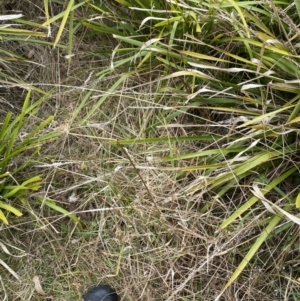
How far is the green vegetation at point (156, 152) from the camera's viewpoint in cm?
141

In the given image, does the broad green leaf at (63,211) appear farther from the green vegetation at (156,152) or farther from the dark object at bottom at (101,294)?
the dark object at bottom at (101,294)

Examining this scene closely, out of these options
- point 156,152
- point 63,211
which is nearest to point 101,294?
point 63,211

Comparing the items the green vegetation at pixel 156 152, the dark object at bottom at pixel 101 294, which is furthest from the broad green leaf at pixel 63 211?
the dark object at bottom at pixel 101 294

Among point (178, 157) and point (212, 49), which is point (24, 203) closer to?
point (178, 157)

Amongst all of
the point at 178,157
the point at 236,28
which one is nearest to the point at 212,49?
the point at 236,28

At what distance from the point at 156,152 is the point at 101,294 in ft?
1.43

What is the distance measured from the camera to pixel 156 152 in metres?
1.58

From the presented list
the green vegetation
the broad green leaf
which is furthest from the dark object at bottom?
the broad green leaf

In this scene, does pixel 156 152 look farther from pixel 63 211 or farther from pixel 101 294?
pixel 101 294

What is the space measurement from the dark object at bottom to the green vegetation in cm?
3

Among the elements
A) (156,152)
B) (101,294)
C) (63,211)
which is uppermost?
(156,152)

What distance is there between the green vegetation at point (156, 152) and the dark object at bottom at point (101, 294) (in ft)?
0.09

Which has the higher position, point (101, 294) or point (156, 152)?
point (156, 152)

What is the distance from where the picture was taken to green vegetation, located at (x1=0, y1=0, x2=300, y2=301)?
1.41 m
